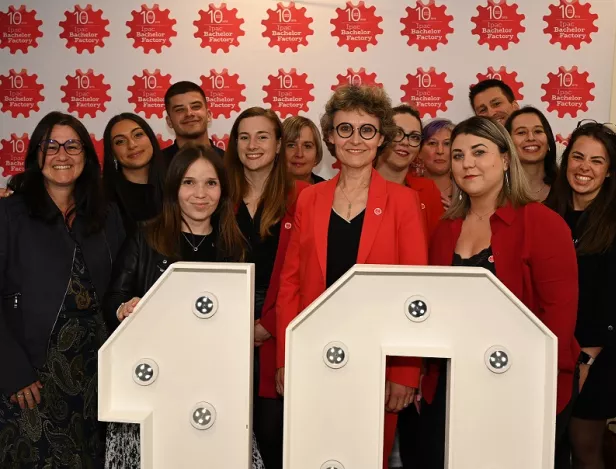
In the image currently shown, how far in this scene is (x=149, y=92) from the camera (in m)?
4.21

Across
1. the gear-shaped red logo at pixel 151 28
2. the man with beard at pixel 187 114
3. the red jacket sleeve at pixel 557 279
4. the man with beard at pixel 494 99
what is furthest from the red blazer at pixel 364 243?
the gear-shaped red logo at pixel 151 28

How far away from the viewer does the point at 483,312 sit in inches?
60.7

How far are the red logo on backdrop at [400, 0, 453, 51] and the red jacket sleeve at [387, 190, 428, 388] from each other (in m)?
2.13

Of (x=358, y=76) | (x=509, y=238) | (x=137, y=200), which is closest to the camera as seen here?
(x=509, y=238)

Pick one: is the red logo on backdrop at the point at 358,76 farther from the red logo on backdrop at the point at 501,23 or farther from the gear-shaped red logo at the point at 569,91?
the gear-shaped red logo at the point at 569,91

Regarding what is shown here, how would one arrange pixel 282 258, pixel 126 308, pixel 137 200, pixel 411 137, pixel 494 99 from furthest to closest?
pixel 494 99, pixel 137 200, pixel 411 137, pixel 282 258, pixel 126 308

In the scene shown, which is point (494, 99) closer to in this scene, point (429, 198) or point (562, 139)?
point (562, 139)

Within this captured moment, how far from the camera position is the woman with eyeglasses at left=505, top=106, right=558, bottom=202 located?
10.6 feet

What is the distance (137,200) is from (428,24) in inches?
86.0

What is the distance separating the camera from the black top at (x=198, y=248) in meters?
2.29

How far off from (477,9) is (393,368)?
2805 millimetres


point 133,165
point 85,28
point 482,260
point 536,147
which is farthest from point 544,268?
point 85,28

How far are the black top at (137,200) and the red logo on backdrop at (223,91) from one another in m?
1.11

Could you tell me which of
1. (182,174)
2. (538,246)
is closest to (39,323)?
(182,174)
